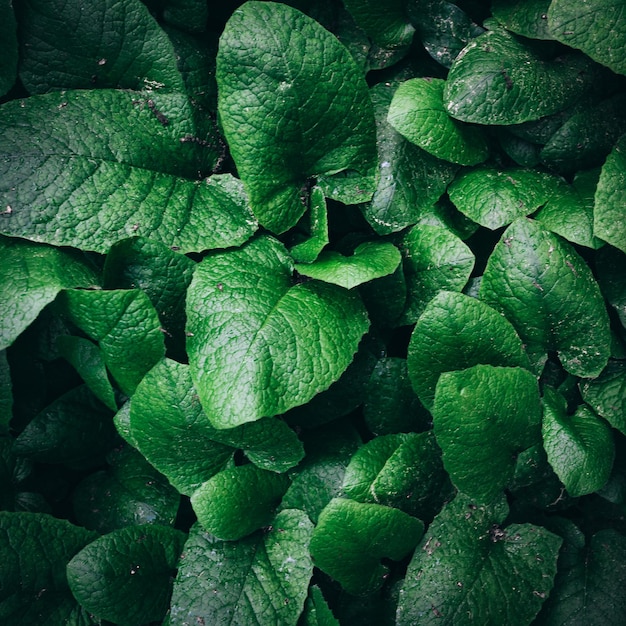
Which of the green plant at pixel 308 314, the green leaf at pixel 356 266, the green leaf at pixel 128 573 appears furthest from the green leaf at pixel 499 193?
the green leaf at pixel 128 573

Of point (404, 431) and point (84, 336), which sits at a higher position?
point (84, 336)

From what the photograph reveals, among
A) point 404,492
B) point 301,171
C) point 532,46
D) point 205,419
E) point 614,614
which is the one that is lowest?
point 614,614

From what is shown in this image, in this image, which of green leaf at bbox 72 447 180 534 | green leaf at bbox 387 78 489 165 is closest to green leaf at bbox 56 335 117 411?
green leaf at bbox 72 447 180 534

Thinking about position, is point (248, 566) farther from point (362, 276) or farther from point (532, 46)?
point (532, 46)

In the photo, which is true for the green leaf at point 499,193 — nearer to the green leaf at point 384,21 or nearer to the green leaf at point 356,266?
the green leaf at point 356,266

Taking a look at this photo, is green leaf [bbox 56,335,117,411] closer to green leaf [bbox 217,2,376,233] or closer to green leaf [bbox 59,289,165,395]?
green leaf [bbox 59,289,165,395]

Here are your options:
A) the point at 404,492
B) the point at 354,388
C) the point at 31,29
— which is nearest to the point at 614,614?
the point at 404,492

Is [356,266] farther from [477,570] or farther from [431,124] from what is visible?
[477,570]
